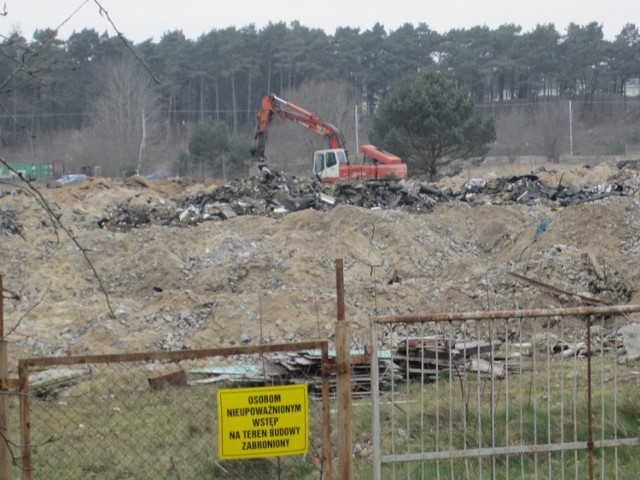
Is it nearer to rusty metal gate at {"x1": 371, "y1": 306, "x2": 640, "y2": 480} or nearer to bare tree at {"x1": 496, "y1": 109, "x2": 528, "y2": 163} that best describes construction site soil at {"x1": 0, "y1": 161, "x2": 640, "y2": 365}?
rusty metal gate at {"x1": 371, "y1": 306, "x2": 640, "y2": 480}

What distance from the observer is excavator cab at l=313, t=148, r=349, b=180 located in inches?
1447

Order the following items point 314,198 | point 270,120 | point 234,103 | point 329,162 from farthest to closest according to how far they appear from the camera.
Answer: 1. point 234,103
2. point 270,120
3. point 329,162
4. point 314,198

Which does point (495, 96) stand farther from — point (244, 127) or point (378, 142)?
point (378, 142)

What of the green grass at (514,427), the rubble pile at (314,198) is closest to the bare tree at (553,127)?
the rubble pile at (314,198)

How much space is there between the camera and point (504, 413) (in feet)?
25.1

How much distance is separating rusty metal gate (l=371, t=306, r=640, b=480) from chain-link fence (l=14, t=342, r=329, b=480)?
630 millimetres

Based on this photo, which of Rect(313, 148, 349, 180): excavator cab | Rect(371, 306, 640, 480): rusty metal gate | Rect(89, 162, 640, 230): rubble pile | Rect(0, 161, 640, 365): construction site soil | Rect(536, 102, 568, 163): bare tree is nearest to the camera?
Rect(371, 306, 640, 480): rusty metal gate

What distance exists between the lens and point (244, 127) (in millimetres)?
81375

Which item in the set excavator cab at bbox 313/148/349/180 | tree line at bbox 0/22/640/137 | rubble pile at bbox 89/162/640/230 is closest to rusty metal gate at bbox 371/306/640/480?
rubble pile at bbox 89/162/640/230

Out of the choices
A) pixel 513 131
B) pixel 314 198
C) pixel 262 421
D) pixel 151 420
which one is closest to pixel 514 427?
pixel 262 421

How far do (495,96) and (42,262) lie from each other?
7212cm

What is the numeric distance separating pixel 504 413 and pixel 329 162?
29963 millimetres

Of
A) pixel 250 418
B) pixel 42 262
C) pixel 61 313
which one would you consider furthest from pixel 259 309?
pixel 250 418

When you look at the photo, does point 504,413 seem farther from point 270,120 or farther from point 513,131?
point 513,131
